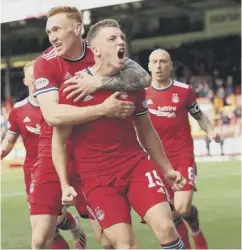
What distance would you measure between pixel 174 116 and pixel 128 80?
2678 millimetres

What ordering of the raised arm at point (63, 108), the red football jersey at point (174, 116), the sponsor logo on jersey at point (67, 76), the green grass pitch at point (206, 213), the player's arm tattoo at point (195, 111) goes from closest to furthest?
the raised arm at point (63, 108) → the sponsor logo on jersey at point (67, 76) → the player's arm tattoo at point (195, 111) → the red football jersey at point (174, 116) → the green grass pitch at point (206, 213)

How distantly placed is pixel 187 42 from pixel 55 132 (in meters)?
26.8

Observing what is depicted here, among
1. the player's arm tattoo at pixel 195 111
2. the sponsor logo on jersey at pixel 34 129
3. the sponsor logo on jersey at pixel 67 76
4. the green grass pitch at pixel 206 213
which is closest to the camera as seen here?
the sponsor logo on jersey at pixel 67 76

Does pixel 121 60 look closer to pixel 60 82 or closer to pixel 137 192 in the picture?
pixel 60 82

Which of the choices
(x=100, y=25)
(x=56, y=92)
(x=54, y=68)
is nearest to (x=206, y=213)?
(x=54, y=68)

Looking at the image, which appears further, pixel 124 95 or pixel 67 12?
pixel 67 12

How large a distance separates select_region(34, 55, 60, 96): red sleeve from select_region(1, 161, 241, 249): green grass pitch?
332cm

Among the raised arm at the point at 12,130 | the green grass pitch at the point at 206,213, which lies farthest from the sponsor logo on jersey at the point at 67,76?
the green grass pitch at the point at 206,213

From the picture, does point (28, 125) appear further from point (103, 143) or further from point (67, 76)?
point (103, 143)

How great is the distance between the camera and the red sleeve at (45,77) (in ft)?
16.1

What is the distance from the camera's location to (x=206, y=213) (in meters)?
10.9

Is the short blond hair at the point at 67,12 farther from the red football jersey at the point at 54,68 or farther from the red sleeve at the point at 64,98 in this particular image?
the red sleeve at the point at 64,98

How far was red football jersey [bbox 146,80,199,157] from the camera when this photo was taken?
7.39 m

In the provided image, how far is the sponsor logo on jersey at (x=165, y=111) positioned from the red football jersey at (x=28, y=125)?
1239mm
